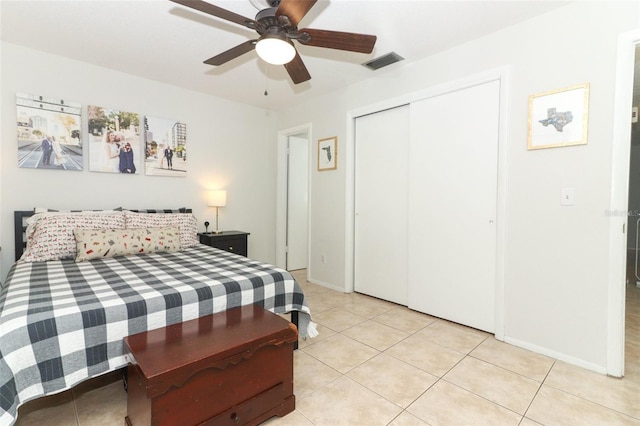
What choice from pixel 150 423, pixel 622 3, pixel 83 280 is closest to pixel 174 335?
pixel 150 423

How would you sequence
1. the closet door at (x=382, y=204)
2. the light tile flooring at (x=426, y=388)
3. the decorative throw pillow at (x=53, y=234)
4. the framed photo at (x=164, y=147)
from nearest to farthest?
the light tile flooring at (x=426, y=388), the decorative throw pillow at (x=53, y=234), the closet door at (x=382, y=204), the framed photo at (x=164, y=147)

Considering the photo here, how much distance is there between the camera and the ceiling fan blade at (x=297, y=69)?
2.10m

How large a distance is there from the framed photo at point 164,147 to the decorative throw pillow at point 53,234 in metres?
1.01

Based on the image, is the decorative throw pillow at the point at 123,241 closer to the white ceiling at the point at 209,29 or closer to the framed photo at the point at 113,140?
the framed photo at the point at 113,140

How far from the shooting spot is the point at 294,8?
1.56 m

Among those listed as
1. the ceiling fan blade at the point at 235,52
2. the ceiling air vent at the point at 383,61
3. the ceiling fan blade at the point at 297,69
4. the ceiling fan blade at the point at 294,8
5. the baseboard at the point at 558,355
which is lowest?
the baseboard at the point at 558,355

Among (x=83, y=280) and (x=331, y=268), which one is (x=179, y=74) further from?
(x=331, y=268)

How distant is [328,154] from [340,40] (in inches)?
80.9

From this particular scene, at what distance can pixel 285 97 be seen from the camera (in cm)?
405

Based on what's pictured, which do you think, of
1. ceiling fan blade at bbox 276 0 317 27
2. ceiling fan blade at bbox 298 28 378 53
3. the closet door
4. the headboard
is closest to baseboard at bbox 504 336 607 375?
the closet door

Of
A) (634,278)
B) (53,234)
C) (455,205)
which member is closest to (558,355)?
(455,205)

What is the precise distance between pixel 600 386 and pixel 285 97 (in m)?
3.99

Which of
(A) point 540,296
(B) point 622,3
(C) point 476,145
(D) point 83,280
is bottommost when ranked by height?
(A) point 540,296

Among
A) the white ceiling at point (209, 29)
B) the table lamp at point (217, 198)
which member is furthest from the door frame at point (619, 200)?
the table lamp at point (217, 198)
